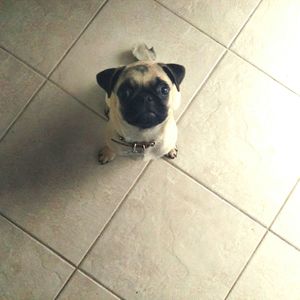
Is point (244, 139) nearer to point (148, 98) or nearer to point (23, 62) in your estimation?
point (148, 98)

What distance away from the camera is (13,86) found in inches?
64.2

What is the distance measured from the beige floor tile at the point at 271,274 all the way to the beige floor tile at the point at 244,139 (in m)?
0.10

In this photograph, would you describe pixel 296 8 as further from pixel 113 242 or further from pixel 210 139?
pixel 113 242

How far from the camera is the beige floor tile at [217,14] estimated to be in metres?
1.71

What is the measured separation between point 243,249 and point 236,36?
80 centimetres

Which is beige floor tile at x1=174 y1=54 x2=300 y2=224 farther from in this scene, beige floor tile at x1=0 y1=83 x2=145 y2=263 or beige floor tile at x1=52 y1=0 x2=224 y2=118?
beige floor tile at x1=0 y1=83 x2=145 y2=263

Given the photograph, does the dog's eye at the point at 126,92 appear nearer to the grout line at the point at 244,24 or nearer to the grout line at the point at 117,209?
the grout line at the point at 117,209

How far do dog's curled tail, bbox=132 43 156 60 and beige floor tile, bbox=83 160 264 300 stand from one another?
15.3 inches

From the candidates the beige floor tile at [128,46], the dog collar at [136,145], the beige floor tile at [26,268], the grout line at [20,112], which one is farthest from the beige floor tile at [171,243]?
the grout line at [20,112]

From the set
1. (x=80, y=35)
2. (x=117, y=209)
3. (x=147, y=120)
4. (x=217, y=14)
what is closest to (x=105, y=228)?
(x=117, y=209)

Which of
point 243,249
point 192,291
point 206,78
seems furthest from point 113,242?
point 206,78

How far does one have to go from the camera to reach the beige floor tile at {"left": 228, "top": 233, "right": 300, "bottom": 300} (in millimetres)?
1511

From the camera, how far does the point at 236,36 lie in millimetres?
1712

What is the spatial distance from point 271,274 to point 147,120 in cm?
73
